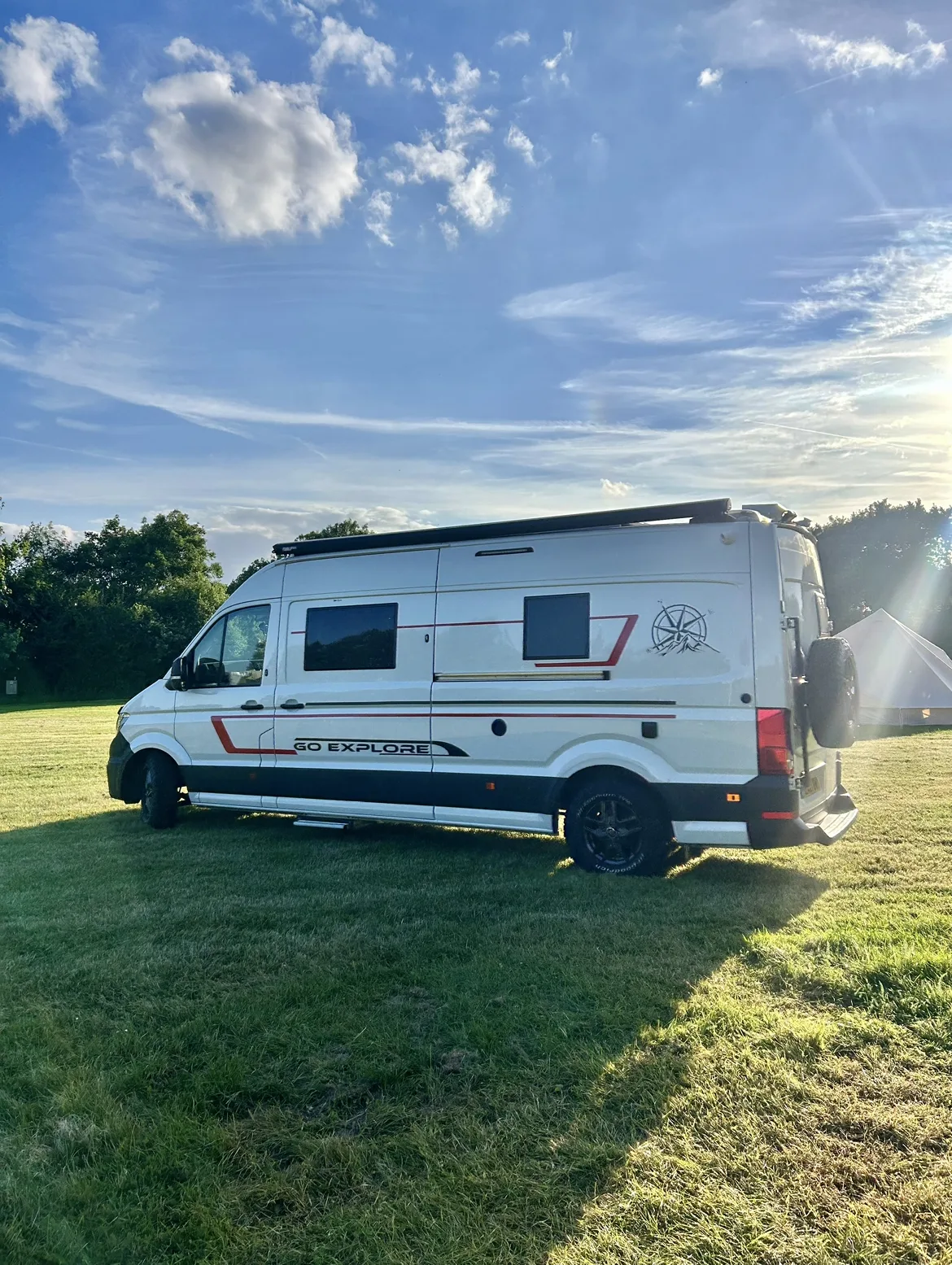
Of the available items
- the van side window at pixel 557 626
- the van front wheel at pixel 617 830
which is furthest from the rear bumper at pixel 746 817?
the van side window at pixel 557 626

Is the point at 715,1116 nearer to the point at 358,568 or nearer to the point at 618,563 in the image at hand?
the point at 618,563

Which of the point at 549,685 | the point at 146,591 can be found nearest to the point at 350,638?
the point at 549,685

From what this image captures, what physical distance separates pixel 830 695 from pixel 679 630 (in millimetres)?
1162

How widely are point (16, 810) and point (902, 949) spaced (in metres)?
9.36

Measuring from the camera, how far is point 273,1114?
10.5 ft

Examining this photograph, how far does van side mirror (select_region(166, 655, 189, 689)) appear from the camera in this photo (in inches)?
341

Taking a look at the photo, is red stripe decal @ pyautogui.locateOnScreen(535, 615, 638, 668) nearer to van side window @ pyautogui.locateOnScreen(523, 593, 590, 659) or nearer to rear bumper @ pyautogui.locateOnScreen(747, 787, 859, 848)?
van side window @ pyautogui.locateOnScreen(523, 593, 590, 659)

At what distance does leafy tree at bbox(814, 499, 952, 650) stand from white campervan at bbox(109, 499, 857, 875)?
133ft

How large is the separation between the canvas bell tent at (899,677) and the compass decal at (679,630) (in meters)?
12.4

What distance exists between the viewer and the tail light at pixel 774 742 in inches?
229

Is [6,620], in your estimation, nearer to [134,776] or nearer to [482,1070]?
[134,776]

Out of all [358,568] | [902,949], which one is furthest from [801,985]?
[358,568]

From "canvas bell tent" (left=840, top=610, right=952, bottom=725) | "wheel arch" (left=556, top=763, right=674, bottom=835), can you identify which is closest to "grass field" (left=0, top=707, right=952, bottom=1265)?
"wheel arch" (left=556, top=763, right=674, bottom=835)

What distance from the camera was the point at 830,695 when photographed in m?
6.08
